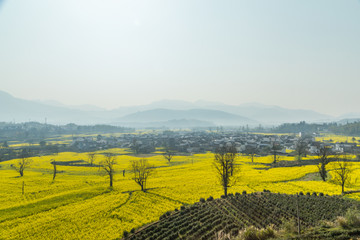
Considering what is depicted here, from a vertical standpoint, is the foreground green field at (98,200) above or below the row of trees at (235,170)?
below

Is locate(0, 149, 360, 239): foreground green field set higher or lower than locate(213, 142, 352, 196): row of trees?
lower

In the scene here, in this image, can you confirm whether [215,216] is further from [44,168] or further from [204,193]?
[44,168]

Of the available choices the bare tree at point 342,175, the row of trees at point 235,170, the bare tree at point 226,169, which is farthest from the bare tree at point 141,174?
the bare tree at point 342,175

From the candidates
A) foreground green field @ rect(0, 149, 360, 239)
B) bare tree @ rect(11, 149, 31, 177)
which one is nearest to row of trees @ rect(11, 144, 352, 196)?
bare tree @ rect(11, 149, 31, 177)

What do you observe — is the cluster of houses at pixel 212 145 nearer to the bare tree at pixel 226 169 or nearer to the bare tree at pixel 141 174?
the bare tree at pixel 226 169

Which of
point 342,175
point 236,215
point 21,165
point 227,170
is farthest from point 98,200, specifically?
point 342,175

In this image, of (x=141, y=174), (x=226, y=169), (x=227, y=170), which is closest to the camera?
(x=226, y=169)

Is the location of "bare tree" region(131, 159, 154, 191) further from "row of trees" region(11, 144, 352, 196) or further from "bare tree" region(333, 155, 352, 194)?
"bare tree" region(333, 155, 352, 194)

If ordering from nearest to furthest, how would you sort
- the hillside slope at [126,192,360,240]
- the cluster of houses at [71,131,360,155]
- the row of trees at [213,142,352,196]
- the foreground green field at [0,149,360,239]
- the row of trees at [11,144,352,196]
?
1. the hillside slope at [126,192,360,240]
2. the foreground green field at [0,149,360,239]
3. the row of trees at [213,142,352,196]
4. the row of trees at [11,144,352,196]
5. the cluster of houses at [71,131,360,155]

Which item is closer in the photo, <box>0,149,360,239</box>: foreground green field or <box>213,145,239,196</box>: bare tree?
<box>0,149,360,239</box>: foreground green field

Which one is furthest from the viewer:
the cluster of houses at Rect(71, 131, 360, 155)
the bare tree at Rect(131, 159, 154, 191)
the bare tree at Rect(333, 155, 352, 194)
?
the cluster of houses at Rect(71, 131, 360, 155)

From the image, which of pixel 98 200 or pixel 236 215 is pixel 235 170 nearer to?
pixel 236 215

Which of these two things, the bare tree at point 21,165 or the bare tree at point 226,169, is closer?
the bare tree at point 226,169

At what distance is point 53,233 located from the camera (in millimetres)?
20641
